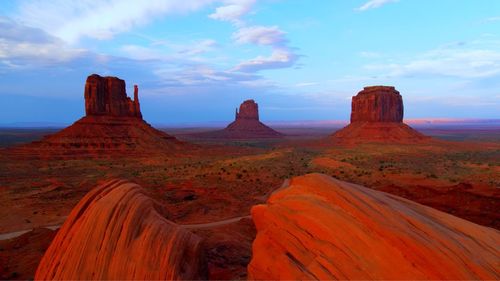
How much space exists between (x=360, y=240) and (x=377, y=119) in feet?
279

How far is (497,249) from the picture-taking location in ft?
17.5

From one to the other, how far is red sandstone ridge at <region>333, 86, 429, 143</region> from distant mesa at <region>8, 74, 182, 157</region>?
153ft

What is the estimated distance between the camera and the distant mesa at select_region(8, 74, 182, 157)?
4796 centimetres

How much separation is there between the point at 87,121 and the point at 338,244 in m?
57.9

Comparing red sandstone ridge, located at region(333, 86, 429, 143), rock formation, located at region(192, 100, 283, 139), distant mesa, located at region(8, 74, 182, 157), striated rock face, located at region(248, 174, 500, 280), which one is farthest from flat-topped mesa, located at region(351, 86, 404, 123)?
striated rock face, located at region(248, 174, 500, 280)

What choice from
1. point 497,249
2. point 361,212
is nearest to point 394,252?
point 361,212

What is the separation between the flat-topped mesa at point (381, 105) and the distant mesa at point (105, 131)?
2128 inches

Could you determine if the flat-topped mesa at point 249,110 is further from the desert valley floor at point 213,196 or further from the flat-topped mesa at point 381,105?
the desert valley floor at point 213,196

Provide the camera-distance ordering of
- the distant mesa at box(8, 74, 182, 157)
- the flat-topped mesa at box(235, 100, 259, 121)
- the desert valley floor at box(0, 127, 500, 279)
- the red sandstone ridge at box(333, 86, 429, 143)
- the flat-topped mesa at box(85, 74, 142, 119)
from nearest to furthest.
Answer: the desert valley floor at box(0, 127, 500, 279) < the distant mesa at box(8, 74, 182, 157) < the flat-topped mesa at box(85, 74, 142, 119) < the red sandstone ridge at box(333, 86, 429, 143) < the flat-topped mesa at box(235, 100, 259, 121)

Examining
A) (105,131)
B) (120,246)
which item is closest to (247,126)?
(105,131)

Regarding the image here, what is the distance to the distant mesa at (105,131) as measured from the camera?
47956 mm

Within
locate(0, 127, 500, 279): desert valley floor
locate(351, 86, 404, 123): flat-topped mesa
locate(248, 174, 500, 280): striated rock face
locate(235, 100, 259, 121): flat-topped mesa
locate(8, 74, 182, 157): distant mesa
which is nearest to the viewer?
locate(248, 174, 500, 280): striated rock face

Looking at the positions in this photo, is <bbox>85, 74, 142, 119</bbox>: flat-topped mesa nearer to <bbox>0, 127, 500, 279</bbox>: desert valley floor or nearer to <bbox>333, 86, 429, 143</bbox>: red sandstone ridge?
<bbox>0, 127, 500, 279</bbox>: desert valley floor

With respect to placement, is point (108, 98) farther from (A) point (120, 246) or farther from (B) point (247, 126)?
(B) point (247, 126)
